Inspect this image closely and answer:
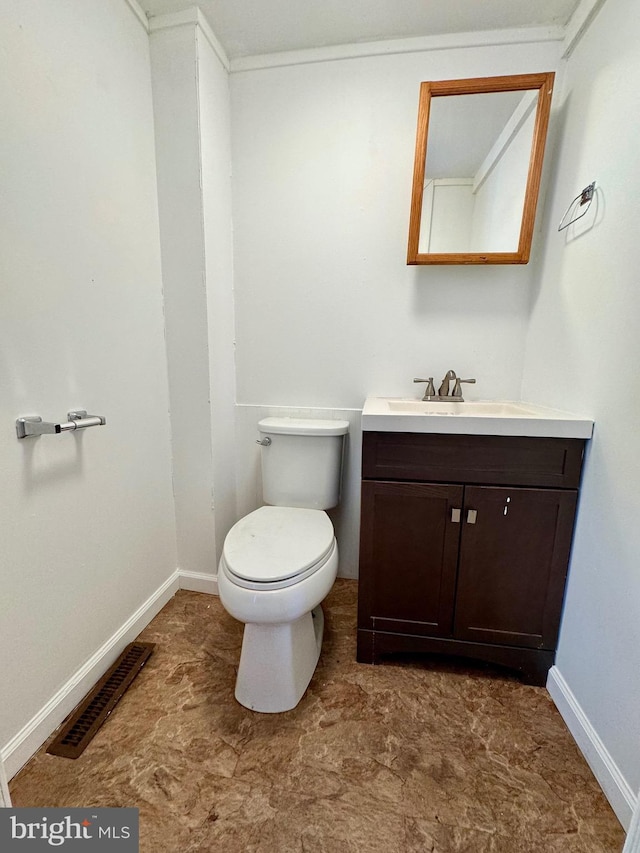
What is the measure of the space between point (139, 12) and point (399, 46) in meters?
0.91

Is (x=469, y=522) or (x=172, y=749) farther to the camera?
(x=469, y=522)

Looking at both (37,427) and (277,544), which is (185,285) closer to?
(37,427)

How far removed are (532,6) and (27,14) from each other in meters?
1.51

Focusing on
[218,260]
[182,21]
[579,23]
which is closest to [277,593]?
[218,260]

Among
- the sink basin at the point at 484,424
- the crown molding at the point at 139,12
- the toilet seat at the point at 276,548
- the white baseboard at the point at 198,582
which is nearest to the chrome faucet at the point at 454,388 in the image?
Result: the sink basin at the point at 484,424

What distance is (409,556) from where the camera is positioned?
120cm

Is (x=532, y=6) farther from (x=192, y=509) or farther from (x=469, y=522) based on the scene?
(x=192, y=509)

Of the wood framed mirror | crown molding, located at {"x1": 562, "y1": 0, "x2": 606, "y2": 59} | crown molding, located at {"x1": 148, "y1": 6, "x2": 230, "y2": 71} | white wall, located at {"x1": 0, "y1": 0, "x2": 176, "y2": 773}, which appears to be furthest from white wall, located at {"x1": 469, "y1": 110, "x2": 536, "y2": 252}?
white wall, located at {"x1": 0, "y1": 0, "x2": 176, "y2": 773}

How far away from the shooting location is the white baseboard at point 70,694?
0.91m

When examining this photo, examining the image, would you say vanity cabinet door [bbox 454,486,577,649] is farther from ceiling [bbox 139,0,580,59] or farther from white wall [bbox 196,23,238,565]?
ceiling [bbox 139,0,580,59]

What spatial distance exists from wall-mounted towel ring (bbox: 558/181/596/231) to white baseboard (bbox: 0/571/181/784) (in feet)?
6.53

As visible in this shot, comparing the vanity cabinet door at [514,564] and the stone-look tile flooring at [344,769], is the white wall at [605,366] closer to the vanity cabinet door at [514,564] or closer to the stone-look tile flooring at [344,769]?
the vanity cabinet door at [514,564]

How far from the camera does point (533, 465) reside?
111cm

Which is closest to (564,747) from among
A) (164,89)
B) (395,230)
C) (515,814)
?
(515,814)
